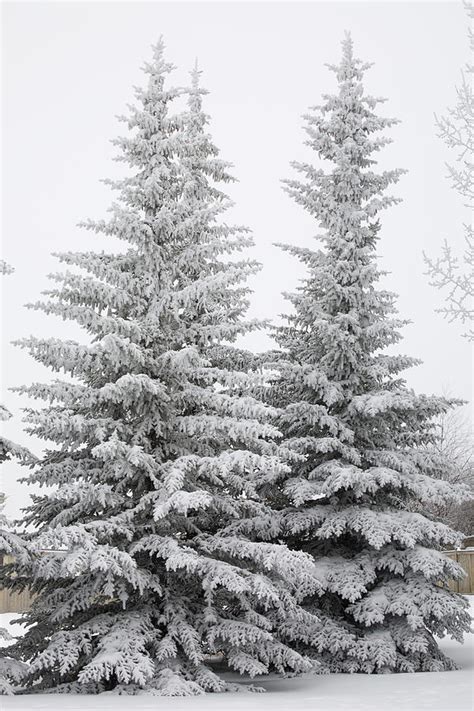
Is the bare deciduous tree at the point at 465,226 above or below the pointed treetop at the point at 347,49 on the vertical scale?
below

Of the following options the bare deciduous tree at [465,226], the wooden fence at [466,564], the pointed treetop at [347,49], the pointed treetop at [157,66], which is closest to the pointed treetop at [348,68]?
the pointed treetop at [347,49]

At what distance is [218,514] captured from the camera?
1223 cm

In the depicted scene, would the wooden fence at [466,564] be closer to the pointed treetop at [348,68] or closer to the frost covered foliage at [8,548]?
the pointed treetop at [348,68]

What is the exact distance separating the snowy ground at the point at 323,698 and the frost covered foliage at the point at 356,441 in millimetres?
657

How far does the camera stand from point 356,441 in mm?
13578

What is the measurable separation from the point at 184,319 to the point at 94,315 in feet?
5.88

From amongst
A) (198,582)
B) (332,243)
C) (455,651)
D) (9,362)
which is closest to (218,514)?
(198,582)

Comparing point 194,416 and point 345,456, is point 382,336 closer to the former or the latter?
point 345,456

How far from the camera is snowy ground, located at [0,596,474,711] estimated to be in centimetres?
919

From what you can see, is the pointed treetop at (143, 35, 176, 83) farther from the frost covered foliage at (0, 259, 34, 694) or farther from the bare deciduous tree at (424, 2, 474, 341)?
the bare deciduous tree at (424, 2, 474, 341)

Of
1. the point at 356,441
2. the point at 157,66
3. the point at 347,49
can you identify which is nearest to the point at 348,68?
the point at 347,49

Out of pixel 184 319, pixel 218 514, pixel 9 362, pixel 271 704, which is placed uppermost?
pixel 9 362

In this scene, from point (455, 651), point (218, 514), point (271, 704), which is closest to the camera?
point (271, 704)

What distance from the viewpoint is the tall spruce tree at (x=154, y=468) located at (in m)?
10.3
